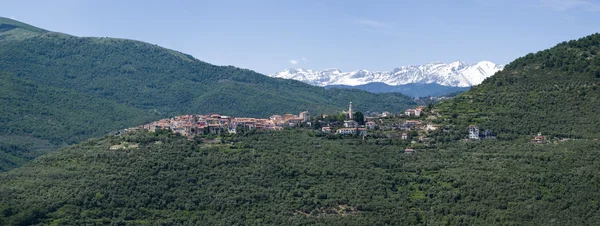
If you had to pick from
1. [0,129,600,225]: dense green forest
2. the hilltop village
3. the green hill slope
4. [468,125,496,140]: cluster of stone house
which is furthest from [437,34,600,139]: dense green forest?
the green hill slope

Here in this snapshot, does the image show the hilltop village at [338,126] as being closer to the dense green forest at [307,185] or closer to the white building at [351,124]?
the white building at [351,124]

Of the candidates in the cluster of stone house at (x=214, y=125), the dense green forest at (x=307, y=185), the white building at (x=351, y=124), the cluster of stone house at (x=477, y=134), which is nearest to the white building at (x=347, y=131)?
the white building at (x=351, y=124)

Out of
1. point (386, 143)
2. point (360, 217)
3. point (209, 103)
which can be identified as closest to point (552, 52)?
point (386, 143)

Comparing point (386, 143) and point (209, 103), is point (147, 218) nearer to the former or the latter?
point (386, 143)

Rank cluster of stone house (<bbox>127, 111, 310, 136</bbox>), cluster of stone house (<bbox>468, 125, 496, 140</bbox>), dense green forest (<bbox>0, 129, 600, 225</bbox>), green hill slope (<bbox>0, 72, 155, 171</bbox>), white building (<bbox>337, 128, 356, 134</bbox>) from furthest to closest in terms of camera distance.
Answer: green hill slope (<bbox>0, 72, 155, 171</bbox>), white building (<bbox>337, 128, 356, 134</bbox>), cluster of stone house (<bbox>127, 111, 310, 136</bbox>), cluster of stone house (<bbox>468, 125, 496, 140</bbox>), dense green forest (<bbox>0, 129, 600, 225</bbox>)

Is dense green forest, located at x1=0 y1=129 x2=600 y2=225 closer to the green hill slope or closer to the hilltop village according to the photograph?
the hilltop village

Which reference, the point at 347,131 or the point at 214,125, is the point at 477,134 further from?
the point at 214,125
